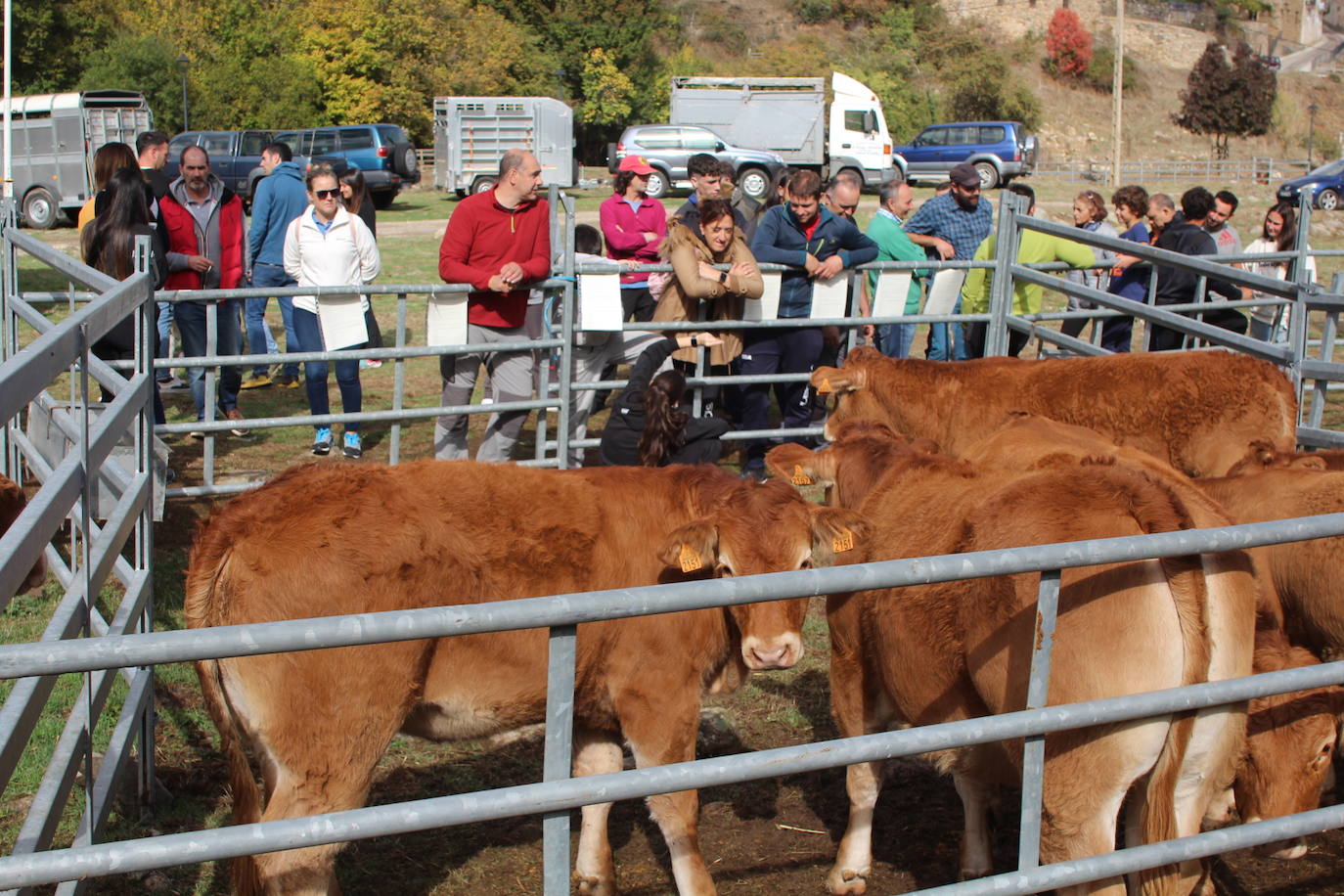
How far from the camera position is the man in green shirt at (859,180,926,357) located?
957cm

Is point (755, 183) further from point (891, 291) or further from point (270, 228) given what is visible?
point (891, 291)

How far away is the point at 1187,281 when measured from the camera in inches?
378

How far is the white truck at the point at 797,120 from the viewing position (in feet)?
123

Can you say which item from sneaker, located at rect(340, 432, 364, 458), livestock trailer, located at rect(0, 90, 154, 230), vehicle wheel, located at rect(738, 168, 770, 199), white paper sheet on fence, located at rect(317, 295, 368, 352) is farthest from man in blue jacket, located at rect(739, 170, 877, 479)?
livestock trailer, located at rect(0, 90, 154, 230)

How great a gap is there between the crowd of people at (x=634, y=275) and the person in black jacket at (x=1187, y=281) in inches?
0.7

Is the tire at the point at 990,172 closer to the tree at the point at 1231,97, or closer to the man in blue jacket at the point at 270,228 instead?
the man in blue jacket at the point at 270,228

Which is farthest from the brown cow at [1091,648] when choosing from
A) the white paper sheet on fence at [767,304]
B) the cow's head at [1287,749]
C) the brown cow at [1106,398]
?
the white paper sheet on fence at [767,304]


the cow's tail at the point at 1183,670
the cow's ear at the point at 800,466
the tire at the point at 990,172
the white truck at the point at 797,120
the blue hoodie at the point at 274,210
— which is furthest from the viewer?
the tire at the point at 990,172

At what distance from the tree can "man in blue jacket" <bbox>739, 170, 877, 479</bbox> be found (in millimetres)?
63949

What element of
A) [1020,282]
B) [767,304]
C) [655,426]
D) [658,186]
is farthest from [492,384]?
[658,186]

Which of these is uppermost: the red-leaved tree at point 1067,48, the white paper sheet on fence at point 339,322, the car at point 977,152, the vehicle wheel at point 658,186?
the red-leaved tree at point 1067,48

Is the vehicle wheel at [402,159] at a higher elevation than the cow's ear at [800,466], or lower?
higher

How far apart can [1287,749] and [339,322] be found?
571 cm

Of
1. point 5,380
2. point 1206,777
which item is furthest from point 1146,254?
point 5,380
